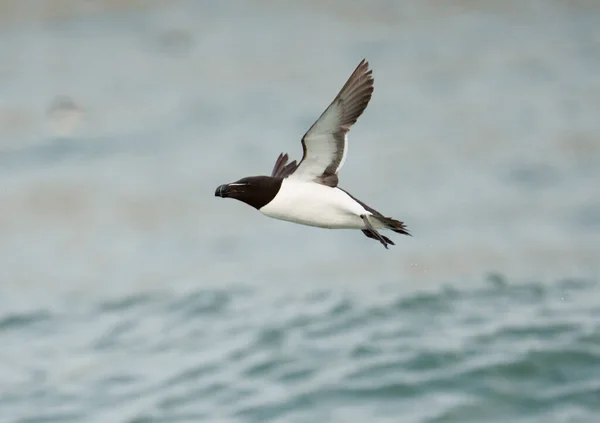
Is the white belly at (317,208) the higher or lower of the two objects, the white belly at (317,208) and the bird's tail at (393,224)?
the higher

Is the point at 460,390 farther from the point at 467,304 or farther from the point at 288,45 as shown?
the point at 288,45

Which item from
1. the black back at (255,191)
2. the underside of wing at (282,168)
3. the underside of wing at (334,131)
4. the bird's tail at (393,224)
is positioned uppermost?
the underside of wing at (282,168)

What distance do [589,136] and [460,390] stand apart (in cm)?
1198

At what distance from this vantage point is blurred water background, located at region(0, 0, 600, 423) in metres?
15.9

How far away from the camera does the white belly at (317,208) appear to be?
711 cm

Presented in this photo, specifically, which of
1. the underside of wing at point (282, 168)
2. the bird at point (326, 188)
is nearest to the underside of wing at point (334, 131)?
the bird at point (326, 188)

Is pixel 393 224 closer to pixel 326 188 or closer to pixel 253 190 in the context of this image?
pixel 326 188

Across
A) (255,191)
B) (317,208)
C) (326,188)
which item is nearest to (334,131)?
(326,188)

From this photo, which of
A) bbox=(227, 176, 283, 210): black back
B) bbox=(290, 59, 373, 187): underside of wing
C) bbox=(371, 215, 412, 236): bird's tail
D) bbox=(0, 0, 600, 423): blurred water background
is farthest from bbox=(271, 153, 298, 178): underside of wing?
bbox=(0, 0, 600, 423): blurred water background

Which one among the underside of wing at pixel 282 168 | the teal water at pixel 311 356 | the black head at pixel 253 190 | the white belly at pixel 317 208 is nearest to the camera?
the white belly at pixel 317 208

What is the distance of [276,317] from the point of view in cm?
1850

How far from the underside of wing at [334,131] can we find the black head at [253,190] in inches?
11.5

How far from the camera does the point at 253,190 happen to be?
23.7ft

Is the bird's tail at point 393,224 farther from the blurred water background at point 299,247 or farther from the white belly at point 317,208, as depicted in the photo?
the blurred water background at point 299,247
